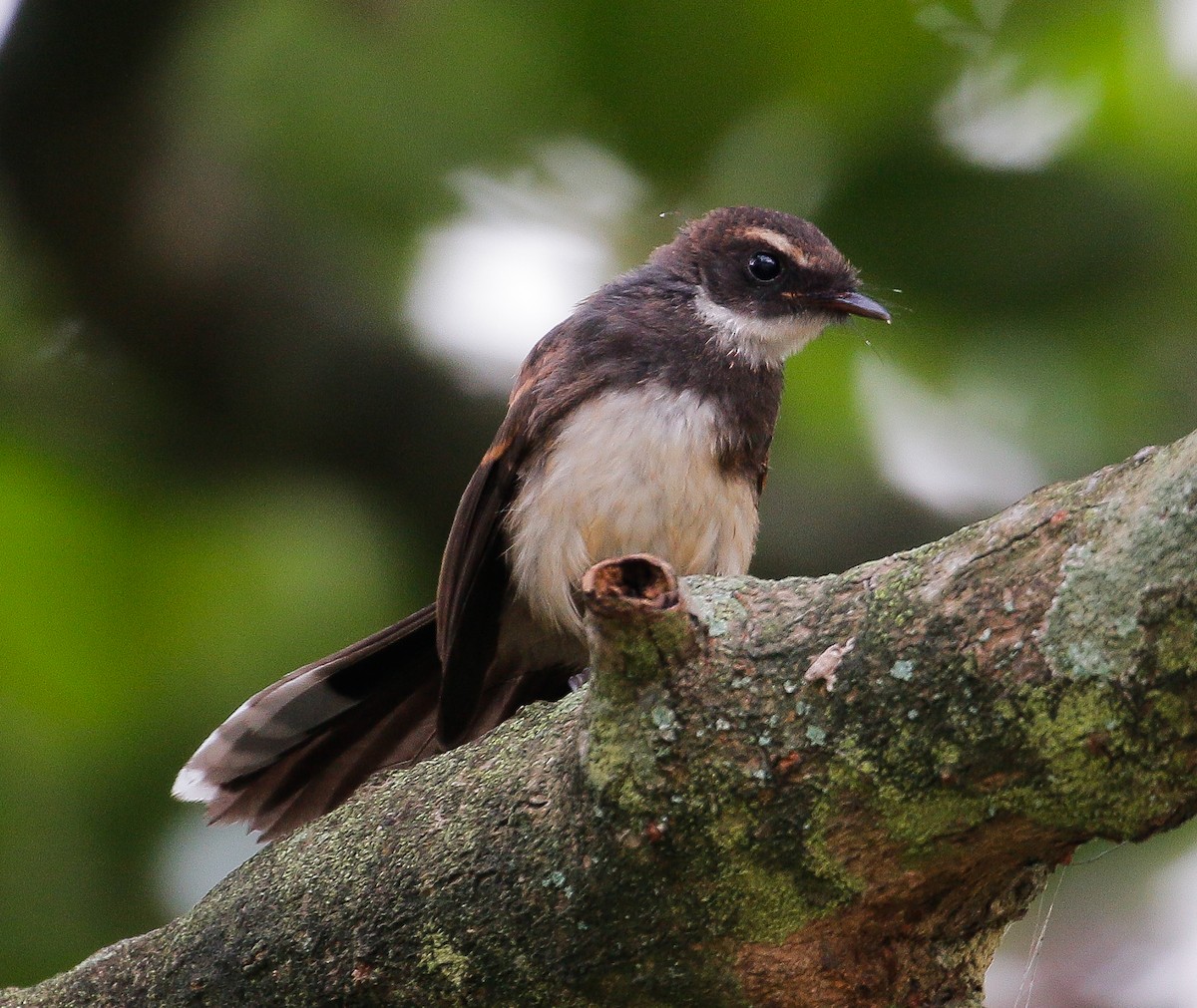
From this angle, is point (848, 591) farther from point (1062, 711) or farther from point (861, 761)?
point (1062, 711)

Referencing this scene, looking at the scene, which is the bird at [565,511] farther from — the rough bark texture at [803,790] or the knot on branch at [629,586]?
the knot on branch at [629,586]

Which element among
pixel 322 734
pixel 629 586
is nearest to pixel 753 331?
pixel 322 734

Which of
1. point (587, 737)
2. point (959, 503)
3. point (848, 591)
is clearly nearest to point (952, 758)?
point (848, 591)

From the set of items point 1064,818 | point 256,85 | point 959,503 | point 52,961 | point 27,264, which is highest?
point 256,85

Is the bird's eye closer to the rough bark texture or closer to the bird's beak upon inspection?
the bird's beak

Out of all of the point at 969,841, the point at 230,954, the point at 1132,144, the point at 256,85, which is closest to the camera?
the point at 969,841

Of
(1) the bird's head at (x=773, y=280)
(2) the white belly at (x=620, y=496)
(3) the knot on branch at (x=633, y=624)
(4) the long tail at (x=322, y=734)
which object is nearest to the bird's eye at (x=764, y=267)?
(1) the bird's head at (x=773, y=280)

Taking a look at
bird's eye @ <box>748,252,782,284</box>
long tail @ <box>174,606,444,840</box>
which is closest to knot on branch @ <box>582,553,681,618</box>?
long tail @ <box>174,606,444,840</box>

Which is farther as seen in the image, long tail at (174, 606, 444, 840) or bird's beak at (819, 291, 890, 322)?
bird's beak at (819, 291, 890, 322)
